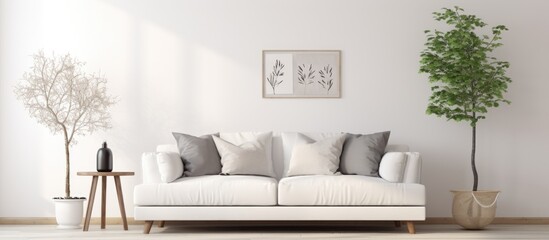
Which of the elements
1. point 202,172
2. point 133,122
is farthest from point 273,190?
point 133,122

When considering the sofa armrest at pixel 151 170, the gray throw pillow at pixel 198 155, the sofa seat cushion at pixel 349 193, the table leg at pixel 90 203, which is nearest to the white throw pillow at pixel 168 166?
the sofa armrest at pixel 151 170

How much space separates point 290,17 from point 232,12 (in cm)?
55

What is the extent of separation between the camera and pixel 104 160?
7500 mm

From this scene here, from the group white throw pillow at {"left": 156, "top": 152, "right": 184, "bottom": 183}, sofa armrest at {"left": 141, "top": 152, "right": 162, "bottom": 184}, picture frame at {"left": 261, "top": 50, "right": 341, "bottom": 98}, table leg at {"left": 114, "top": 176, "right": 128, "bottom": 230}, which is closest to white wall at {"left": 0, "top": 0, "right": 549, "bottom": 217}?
picture frame at {"left": 261, "top": 50, "right": 341, "bottom": 98}

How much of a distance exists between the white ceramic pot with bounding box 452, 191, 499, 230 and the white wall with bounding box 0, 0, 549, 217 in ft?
2.10

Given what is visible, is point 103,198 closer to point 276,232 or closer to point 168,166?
point 168,166

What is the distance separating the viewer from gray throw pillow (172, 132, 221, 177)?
728 centimetres

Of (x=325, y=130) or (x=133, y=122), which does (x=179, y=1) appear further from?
(x=325, y=130)

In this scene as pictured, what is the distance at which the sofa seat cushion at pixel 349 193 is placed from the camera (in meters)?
6.79

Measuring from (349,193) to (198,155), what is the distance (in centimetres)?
136

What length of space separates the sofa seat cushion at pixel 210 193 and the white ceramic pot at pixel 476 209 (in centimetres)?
170

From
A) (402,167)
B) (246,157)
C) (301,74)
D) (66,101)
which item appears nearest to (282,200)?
(246,157)

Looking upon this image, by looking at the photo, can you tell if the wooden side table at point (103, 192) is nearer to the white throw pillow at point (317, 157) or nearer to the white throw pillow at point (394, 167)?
the white throw pillow at point (317, 157)

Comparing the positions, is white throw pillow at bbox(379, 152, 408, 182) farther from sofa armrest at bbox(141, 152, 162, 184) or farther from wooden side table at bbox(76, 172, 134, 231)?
wooden side table at bbox(76, 172, 134, 231)
